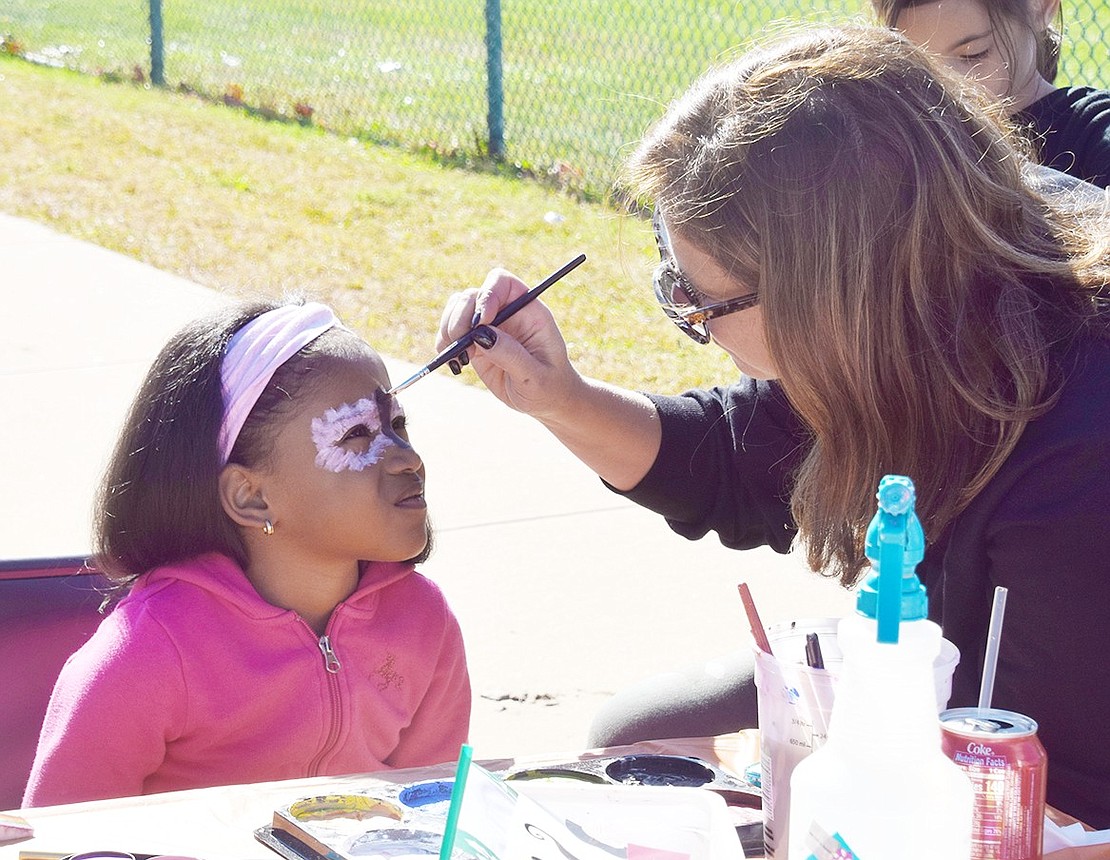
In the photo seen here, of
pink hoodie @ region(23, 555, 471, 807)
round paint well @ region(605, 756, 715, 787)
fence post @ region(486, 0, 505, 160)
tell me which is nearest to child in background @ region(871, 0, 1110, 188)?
pink hoodie @ region(23, 555, 471, 807)

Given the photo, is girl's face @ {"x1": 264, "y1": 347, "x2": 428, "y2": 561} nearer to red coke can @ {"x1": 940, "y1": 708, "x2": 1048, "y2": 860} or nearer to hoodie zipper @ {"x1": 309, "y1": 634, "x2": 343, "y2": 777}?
hoodie zipper @ {"x1": 309, "y1": 634, "x2": 343, "y2": 777}

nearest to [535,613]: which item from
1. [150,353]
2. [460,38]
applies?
[150,353]

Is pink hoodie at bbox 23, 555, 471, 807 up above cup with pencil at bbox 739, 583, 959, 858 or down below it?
below

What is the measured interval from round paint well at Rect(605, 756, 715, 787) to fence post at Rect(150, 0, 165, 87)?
11.5 metres

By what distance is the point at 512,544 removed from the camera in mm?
4281

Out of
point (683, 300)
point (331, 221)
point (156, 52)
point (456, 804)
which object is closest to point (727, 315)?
point (683, 300)

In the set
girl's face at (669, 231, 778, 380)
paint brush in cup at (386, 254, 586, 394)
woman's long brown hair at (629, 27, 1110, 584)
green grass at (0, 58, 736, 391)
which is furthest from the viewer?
green grass at (0, 58, 736, 391)

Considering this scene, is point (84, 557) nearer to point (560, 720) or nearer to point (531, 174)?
point (560, 720)

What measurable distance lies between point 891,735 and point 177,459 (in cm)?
144

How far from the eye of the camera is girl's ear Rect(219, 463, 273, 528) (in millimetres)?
2180

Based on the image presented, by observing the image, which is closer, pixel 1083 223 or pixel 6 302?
pixel 1083 223

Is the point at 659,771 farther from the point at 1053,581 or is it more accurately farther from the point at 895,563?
the point at 895,563

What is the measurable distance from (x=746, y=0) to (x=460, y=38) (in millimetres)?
3388

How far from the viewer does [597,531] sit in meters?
4.40
